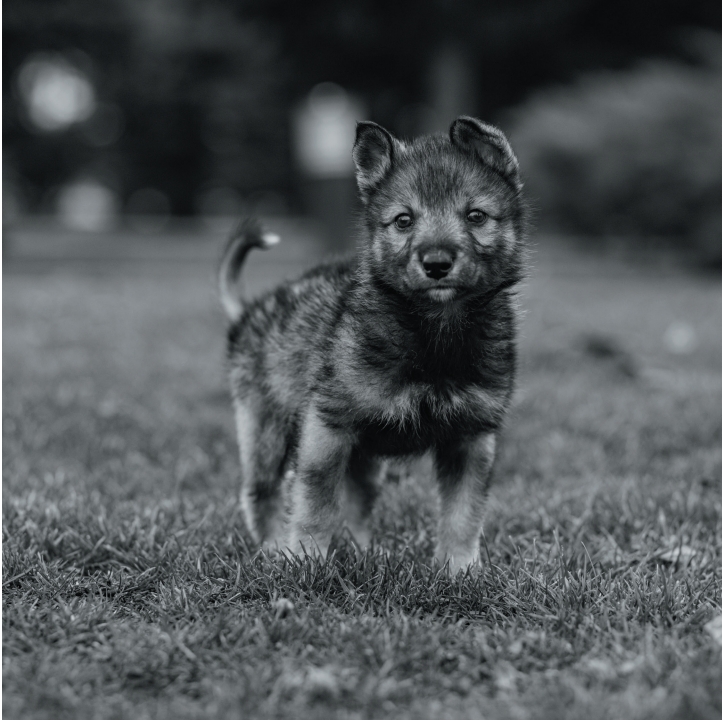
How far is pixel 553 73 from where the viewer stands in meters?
28.4

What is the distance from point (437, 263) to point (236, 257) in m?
1.99

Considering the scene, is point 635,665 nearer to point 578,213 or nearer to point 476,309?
point 476,309

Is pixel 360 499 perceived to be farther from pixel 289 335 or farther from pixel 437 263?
pixel 437 263

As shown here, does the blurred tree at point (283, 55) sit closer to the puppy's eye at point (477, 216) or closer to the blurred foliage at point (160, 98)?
the blurred foliage at point (160, 98)

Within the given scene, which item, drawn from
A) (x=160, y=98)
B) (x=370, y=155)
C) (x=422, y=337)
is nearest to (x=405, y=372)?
(x=422, y=337)

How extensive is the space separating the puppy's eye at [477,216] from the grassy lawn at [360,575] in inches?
28.2

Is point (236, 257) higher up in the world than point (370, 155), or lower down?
lower down

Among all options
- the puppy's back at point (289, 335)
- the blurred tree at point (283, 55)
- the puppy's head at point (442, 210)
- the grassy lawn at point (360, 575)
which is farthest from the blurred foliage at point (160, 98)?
the puppy's head at point (442, 210)

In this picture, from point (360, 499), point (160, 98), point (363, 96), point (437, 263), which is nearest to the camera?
point (437, 263)

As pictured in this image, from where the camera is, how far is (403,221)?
3.75 metres

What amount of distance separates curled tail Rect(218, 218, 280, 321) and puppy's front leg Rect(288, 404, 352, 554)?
1.30 m

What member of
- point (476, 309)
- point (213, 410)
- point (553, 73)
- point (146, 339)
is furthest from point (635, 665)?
point (553, 73)

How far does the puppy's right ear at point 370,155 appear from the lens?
12.8 ft

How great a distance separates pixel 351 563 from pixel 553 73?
26.9m
